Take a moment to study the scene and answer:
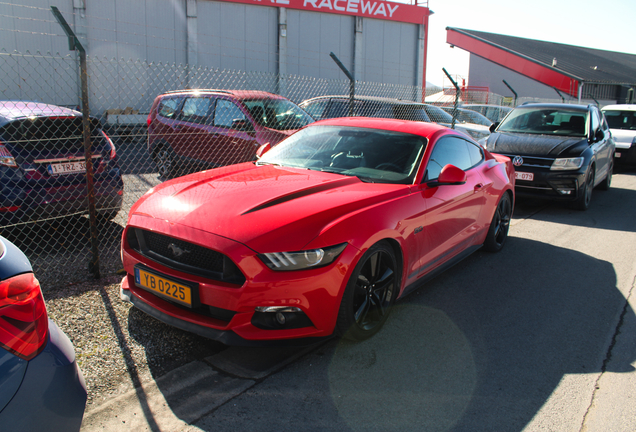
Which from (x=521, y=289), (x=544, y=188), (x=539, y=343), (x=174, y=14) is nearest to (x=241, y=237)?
(x=539, y=343)

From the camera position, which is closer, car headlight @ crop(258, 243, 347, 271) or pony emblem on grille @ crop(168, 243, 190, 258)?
car headlight @ crop(258, 243, 347, 271)

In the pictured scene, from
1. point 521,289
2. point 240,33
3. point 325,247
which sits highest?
point 240,33

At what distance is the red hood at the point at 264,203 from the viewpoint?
9.31 ft

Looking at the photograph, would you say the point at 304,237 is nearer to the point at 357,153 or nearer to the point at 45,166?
the point at 357,153

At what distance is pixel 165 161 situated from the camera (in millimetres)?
8820

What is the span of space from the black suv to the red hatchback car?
3647 millimetres

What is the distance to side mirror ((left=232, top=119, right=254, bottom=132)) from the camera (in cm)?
776

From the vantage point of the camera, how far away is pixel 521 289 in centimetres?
448

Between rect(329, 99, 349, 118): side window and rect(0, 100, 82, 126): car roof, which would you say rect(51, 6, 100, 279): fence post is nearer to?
rect(0, 100, 82, 126): car roof

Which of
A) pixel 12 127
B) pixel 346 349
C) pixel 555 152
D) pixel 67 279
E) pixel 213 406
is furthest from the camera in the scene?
pixel 555 152

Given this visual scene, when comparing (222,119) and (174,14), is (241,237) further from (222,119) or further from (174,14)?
(174,14)

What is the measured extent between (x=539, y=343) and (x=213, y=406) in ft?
7.61

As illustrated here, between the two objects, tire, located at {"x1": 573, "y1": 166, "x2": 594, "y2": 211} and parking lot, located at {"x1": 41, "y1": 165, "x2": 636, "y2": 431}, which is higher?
tire, located at {"x1": 573, "y1": 166, "x2": 594, "y2": 211}

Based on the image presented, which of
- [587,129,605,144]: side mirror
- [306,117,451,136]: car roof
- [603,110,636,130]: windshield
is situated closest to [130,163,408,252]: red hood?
[306,117,451,136]: car roof
